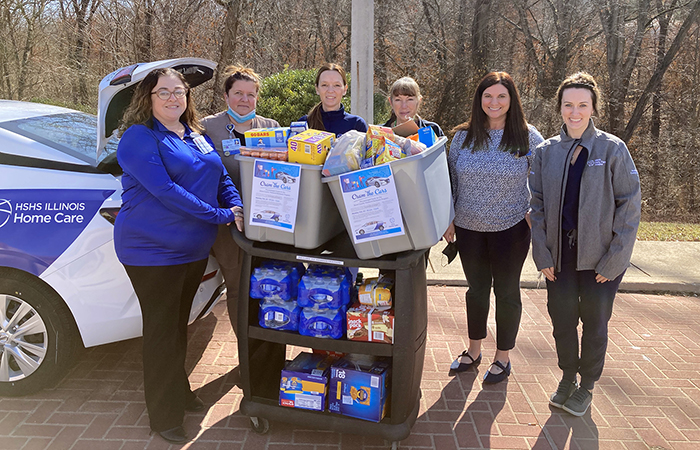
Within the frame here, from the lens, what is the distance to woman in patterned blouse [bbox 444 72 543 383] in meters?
3.19

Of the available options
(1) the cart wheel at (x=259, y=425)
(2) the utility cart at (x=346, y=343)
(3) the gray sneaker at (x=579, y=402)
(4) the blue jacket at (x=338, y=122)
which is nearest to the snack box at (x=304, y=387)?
(2) the utility cart at (x=346, y=343)

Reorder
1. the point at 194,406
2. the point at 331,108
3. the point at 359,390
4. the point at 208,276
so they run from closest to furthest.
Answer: the point at 359,390, the point at 194,406, the point at 208,276, the point at 331,108

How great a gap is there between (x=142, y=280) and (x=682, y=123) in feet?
48.2

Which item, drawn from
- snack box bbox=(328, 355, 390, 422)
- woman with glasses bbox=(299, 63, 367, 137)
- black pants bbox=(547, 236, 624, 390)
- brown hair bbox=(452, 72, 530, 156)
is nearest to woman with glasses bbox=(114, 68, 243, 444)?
snack box bbox=(328, 355, 390, 422)

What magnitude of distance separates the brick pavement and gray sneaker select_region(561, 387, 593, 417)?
0.16ft

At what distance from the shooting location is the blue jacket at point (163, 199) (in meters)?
2.56

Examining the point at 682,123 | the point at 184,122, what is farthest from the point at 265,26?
the point at 184,122

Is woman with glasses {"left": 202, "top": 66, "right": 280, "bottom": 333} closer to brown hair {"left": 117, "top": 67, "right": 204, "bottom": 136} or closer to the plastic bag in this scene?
brown hair {"left": 117, "top": 67, "right": 204, "bottom": 136}

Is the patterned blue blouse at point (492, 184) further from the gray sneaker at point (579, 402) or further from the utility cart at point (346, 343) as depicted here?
the gray sneaker at point (579, 402)

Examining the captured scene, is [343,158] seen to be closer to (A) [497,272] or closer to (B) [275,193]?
(B) [275,193]

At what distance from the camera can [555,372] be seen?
12.0ft

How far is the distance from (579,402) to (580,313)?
1.74 feet

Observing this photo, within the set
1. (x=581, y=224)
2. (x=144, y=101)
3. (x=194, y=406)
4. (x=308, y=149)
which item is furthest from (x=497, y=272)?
(x=144, y=101)

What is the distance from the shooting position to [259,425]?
2.90 m
